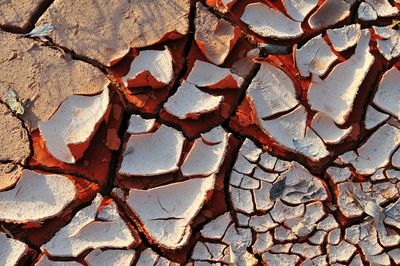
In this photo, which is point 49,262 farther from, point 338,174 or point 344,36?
point 344,36

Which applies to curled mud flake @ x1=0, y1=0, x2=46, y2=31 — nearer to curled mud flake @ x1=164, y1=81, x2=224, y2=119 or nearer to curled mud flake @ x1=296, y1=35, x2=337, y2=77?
curled mud flake @ x1=164, y1=81, x2=224, y2=119

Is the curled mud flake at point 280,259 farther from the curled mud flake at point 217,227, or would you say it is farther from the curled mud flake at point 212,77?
the curled mud flake at point 212,77

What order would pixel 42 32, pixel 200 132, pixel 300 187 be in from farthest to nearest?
1. pixel 42 32
2. pixel 200 132
3. pixel 300 187

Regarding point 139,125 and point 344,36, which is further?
point 344,36

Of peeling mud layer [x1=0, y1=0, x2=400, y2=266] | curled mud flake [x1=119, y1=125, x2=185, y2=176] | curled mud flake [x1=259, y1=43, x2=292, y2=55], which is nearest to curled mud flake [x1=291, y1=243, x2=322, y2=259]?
peeling mud layer [x1=0, y1=0, x2=400, y2=266]

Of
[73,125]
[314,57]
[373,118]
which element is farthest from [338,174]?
[73,125]


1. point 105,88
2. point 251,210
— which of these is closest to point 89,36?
point 105,88

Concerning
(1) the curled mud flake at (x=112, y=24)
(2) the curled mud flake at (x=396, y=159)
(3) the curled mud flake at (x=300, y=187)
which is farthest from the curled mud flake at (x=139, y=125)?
(2) the curled mud flake at (x=396, y=159)
